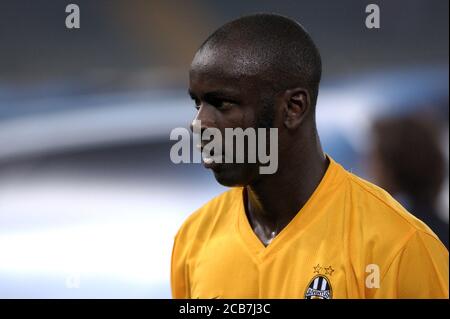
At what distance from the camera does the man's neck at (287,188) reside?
6.20ft

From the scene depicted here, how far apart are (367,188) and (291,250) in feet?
0.80

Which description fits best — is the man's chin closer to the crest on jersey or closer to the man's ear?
the man's ear

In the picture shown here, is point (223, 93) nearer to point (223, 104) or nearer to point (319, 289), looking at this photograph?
point (223, 104)

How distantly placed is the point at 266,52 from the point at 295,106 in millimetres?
154

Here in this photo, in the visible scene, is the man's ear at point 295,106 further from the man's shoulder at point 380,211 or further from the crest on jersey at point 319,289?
the crest on jersey at point 319,289

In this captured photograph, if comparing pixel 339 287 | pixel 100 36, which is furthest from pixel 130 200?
pixel 339 287

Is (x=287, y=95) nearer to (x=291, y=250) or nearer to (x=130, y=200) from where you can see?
(x=291, y=250)

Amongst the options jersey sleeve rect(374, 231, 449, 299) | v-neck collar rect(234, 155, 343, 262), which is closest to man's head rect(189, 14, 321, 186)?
v-neck collar rect(234, 155, 343, 262)

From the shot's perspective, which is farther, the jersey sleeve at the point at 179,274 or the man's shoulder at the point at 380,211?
the jersey sleeve at the point at 179,274

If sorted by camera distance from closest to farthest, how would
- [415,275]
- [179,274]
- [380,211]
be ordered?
[415,275] < [380,211] < [179,274]

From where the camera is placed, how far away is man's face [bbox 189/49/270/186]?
178cm

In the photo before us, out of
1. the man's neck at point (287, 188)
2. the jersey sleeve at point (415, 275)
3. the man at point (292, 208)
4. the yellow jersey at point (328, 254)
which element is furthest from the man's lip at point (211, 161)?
the jersey sleeve at point (415, 275)

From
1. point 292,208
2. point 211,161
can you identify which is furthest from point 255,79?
point 292,208

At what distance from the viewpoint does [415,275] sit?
173 cm
